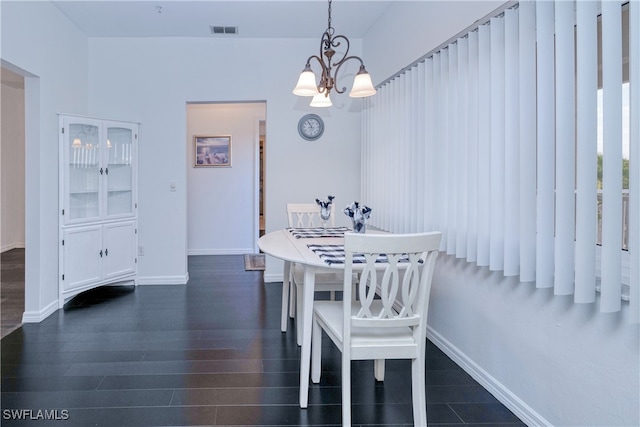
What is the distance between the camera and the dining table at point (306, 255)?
6.93 feet

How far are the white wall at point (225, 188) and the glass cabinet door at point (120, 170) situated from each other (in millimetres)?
2171

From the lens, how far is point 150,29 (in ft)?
14.2

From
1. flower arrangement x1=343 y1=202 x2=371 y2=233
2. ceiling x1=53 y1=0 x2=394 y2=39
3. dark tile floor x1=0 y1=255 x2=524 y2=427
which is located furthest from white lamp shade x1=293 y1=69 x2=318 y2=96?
dark tile floor x1=0 y1=255 x2=524 y2=427

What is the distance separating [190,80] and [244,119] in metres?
2.09

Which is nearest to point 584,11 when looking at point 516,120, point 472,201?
point 516,120

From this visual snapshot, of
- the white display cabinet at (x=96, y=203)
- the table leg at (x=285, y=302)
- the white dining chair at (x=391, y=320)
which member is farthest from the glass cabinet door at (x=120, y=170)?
the white dining chair at (x=391, y=320)

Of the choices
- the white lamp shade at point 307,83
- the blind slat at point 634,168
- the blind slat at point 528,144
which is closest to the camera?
the blind slat at point 634,168

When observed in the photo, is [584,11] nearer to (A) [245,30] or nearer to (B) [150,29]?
(A) [245,30]

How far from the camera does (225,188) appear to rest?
6715mm

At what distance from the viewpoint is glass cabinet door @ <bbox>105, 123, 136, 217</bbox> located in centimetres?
431

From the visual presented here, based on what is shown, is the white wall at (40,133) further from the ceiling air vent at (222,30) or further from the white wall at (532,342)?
the white wall at (532,342)

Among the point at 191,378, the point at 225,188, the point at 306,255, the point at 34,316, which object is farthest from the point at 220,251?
the point at 306,255

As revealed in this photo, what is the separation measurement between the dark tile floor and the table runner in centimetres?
73

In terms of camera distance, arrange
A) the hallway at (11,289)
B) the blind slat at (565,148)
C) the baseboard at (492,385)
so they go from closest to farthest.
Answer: the blind slat at (565,148), the baseboard at (492,385), the hallway at (11,289)
